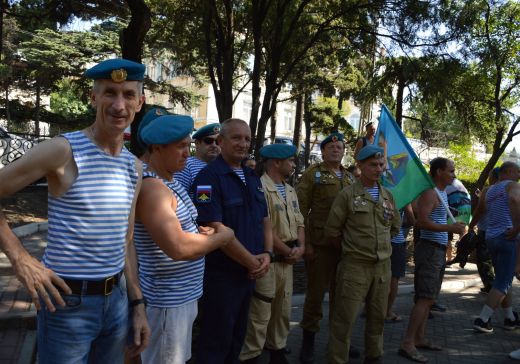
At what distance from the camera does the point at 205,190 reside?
3.15 metres

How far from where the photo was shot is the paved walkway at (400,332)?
4.53m

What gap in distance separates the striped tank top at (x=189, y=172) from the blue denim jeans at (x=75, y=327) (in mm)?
2349

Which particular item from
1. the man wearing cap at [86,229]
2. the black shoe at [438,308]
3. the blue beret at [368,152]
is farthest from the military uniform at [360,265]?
the black shoe at [438,308]

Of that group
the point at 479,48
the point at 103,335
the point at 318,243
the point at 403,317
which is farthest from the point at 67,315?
the point at 479,48

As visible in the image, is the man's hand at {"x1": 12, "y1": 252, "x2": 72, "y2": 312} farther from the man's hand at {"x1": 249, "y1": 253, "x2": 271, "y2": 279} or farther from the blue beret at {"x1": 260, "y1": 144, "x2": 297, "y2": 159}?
the blue beret at {"x1": 260, "y1": 144, "x2": 297, "y2": 159}

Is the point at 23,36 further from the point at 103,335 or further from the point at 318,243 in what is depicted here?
the point at 103,335

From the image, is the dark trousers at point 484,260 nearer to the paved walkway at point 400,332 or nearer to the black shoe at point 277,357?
the paved walkway at point 400,332

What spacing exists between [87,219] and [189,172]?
2.79 metres

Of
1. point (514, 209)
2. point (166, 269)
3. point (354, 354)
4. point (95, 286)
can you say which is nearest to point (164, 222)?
point (166, 269)

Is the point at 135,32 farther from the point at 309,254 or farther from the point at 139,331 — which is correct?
the point at 139,331

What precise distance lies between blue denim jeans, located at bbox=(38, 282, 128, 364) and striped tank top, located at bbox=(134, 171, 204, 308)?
0.46 metres

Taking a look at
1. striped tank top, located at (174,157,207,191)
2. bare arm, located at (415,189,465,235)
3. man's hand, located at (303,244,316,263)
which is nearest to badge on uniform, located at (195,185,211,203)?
striped tank top, located at (174,157,207,191)

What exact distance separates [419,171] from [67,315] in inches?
148

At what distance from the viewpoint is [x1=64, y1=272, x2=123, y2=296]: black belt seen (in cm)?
199
